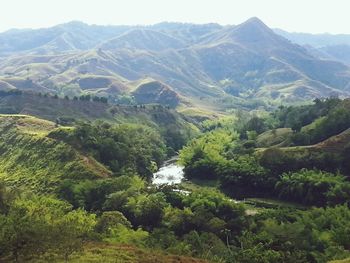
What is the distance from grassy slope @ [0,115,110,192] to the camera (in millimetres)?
144375

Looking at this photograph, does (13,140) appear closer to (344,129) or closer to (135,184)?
(135,184)

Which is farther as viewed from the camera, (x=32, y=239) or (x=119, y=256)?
(x=119, y=256)

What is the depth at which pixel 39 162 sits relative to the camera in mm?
154875

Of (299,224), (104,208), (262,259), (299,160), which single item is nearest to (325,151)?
(299,160)

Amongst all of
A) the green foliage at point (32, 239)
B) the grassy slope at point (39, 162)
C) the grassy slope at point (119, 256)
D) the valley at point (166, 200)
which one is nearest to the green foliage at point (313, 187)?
the valley at point (166, 200)

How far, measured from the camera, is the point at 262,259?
77.7 metres

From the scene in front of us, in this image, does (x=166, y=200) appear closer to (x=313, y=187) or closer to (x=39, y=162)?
(x=313, y=187)

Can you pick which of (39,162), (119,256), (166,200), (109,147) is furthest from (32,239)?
(109,147)

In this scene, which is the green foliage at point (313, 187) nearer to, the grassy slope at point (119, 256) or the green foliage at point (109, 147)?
the green foliage at point (109, 147)

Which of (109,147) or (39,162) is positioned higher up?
(39,162)

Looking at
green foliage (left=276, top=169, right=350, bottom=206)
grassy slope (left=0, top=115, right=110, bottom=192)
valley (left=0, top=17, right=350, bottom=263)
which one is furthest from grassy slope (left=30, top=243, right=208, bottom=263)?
green foliage (left=276, top=169, right=350, bottom=206)

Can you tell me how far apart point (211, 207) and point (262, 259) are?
4387cm

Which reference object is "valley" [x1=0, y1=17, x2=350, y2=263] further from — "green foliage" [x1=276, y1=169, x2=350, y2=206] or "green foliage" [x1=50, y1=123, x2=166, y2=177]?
"green foliage" [x1=50, y1=123, x2=166, y2=177]

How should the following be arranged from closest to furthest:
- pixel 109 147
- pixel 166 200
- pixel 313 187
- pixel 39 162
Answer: pixel 166 200, pixel 313 187, pixel 39 162, pixel 109 147
